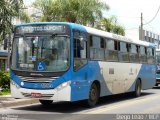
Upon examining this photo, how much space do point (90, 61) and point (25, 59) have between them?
2.45 meters

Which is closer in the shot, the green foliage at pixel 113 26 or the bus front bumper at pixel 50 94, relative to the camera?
the bus front bumper at pixel 50 94

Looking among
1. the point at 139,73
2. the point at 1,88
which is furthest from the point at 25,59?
Answer: the point at 139,73

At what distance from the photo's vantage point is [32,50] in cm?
1442

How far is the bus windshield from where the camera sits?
14055 millimetres

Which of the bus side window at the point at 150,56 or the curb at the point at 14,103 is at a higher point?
the bus side window at the point at 150,56

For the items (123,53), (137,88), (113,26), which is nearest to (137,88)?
(137,88)

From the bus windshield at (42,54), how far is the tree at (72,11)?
17.0 m

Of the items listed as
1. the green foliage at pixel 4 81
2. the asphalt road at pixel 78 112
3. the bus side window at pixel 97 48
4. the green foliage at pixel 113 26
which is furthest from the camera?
the green foliage at pixel 113 26

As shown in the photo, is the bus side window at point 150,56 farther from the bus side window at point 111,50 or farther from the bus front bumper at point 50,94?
the bus front bumper at point 50,94

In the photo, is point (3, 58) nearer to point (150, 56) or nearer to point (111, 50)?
point (150, 56)

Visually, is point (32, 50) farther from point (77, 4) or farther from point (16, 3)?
point (77, 4)

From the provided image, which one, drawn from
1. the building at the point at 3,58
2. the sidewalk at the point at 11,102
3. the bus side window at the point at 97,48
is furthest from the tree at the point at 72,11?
the building at the point at 3,58

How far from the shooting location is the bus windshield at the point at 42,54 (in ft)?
46.1

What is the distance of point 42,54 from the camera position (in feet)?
46.7
